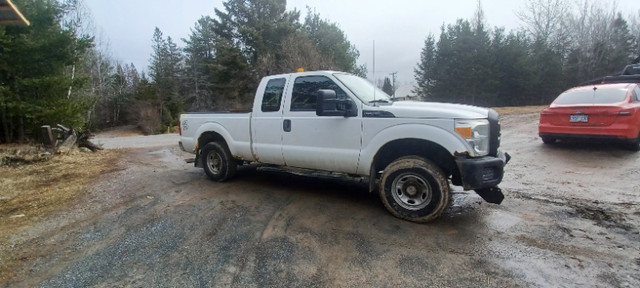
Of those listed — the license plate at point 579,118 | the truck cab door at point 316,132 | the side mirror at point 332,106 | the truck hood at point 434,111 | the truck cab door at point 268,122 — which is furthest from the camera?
the license plate at point 579,118

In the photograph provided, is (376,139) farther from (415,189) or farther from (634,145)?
(634,145)

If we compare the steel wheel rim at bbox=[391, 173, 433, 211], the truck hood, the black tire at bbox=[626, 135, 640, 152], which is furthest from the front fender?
the black tire at bbox=[626, 135, 640, 152]

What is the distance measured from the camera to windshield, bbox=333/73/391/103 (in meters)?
4.61

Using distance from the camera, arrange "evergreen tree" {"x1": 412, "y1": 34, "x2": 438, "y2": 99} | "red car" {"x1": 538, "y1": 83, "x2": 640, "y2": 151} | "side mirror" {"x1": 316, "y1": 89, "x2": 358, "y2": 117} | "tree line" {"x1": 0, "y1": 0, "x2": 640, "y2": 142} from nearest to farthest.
Result: "side mirror" {"x1": 316, "y1": 89, "x2": 358, "y2": 117}
"red car" {"x1": 538, "y1": 83, "x2": 640, "y2": 151}
"tree line" {"x1": 0, "y1": 0, "x2": 640, "y2": 142}
"evergreen tree" {"x1": 412, "y1": 34, "x2": 438, "y2": 99}

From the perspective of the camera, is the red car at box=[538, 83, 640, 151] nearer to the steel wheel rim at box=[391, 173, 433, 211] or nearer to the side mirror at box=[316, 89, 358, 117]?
the steel wheel rim at box=[391, 173, 433, 211]

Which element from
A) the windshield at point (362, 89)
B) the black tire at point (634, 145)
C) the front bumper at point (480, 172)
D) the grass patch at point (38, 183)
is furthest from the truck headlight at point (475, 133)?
the black tire at point (634, 145)

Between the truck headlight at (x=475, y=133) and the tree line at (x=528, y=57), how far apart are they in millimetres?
34772

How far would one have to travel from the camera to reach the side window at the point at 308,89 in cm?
482

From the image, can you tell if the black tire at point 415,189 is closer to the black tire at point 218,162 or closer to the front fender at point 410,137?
the front fender at point 410,137

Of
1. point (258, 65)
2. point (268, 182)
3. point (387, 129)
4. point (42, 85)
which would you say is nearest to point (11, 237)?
point (268, 182)

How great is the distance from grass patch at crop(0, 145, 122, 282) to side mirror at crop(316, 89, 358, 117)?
355 centimetres

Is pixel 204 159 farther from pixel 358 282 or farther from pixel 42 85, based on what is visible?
pixel 42 85

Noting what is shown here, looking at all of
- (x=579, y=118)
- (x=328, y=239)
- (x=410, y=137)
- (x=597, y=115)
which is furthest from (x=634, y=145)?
(x=328, y=239)

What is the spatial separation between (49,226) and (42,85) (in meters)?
14.2
